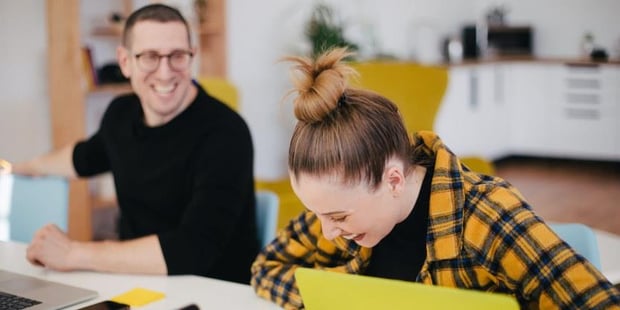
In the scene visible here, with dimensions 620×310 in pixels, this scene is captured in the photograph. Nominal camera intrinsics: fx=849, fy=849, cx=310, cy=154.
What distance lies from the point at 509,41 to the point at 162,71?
665cm

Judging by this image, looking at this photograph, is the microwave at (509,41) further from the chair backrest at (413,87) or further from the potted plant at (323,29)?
the chair backrest at (413,87)

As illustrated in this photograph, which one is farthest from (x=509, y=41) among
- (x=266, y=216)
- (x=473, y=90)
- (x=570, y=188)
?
(x=266, y=216)

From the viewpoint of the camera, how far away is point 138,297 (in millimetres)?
1839

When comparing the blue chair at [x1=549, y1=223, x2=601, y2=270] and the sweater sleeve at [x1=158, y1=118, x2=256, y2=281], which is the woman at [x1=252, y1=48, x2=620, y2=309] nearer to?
the blue chair at [x1=549, y1=223, x2=601, y2=270]

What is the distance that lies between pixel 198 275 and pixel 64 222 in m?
0.70

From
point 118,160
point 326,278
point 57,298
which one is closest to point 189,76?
point 118,160

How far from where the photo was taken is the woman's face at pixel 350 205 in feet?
4.87

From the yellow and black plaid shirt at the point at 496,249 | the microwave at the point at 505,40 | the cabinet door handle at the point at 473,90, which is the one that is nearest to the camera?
the yellow and black plaid shirt at the point at 496,249

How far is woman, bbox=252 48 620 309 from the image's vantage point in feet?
4.71

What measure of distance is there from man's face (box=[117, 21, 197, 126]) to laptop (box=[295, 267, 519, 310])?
109 centimetres

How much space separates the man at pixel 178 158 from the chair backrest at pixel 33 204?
198 mm

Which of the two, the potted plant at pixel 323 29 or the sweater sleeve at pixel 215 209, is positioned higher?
the potted plant at pixel 323 29

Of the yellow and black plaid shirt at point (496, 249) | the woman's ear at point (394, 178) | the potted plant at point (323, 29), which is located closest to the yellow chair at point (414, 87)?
the potted plant at point (323, 29)

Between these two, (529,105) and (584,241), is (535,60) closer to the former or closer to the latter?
(529,105)
